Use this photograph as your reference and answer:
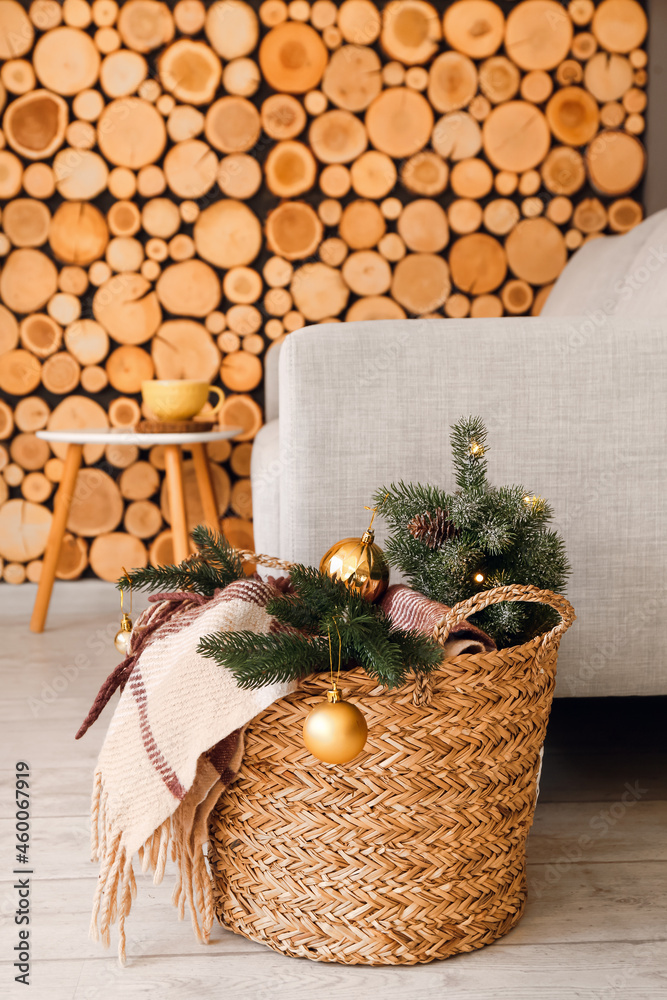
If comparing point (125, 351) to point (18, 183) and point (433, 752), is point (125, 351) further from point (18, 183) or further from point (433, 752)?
point (433, 752)

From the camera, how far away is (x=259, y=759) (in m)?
0.78

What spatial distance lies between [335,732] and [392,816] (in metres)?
0.13

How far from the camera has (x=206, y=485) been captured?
2207 millimetres

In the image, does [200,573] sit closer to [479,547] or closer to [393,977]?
[479,547]

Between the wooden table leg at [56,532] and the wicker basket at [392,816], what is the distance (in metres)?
1.36

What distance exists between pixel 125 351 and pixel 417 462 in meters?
1.47

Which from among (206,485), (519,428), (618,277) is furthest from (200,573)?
(206,485)

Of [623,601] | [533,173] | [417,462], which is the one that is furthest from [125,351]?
[623,601]

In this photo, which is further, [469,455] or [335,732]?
[469,455]

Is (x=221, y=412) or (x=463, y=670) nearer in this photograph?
(x=463, y=670)

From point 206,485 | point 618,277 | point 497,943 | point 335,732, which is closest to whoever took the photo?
point 335,732

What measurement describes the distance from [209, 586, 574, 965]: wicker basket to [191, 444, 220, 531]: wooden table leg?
143 centimetres

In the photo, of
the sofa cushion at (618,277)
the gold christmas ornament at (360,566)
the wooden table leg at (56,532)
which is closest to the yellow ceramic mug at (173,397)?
the wooden table leg at (56,532)

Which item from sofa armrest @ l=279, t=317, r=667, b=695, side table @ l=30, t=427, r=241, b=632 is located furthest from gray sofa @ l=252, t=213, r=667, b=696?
side table @ l=30, t=427, r=241, b=632
